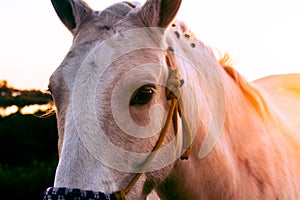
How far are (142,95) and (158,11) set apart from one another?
49 cm

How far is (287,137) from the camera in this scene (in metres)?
3.59

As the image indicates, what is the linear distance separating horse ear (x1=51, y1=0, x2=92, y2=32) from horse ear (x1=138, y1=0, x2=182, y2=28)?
12.6 inches

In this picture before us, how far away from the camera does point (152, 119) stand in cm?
250

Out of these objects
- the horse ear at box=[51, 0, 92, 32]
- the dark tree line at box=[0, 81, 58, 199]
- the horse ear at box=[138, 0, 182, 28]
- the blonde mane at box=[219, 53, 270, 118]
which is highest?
the horse ear at box=[138, 0, 182, 28]

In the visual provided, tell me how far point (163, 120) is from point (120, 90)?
35cm

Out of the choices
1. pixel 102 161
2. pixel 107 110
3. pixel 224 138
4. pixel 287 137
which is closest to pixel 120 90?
pixel 107 110

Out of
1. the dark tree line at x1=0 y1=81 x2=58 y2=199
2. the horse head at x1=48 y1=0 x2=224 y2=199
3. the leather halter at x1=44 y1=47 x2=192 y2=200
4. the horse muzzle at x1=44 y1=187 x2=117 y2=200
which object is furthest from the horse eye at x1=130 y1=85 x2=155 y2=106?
the dark tree line at x1=0 y1=81 x2=58 y2=199

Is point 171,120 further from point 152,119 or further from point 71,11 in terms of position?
point 71,11

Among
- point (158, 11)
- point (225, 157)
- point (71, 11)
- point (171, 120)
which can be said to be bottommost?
point (225, 157)

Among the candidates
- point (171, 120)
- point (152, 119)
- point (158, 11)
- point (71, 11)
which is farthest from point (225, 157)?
point (71, 11)

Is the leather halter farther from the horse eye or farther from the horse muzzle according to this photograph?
the horse eye

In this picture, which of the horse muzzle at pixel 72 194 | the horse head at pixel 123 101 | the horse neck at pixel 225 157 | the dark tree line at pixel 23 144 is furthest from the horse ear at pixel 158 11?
the dark tree line at pixel 23 144

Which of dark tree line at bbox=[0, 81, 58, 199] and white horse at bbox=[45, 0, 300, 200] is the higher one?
white horse at bbox=[45, 0, 300, 200]

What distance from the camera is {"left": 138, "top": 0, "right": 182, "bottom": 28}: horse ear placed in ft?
8.48
